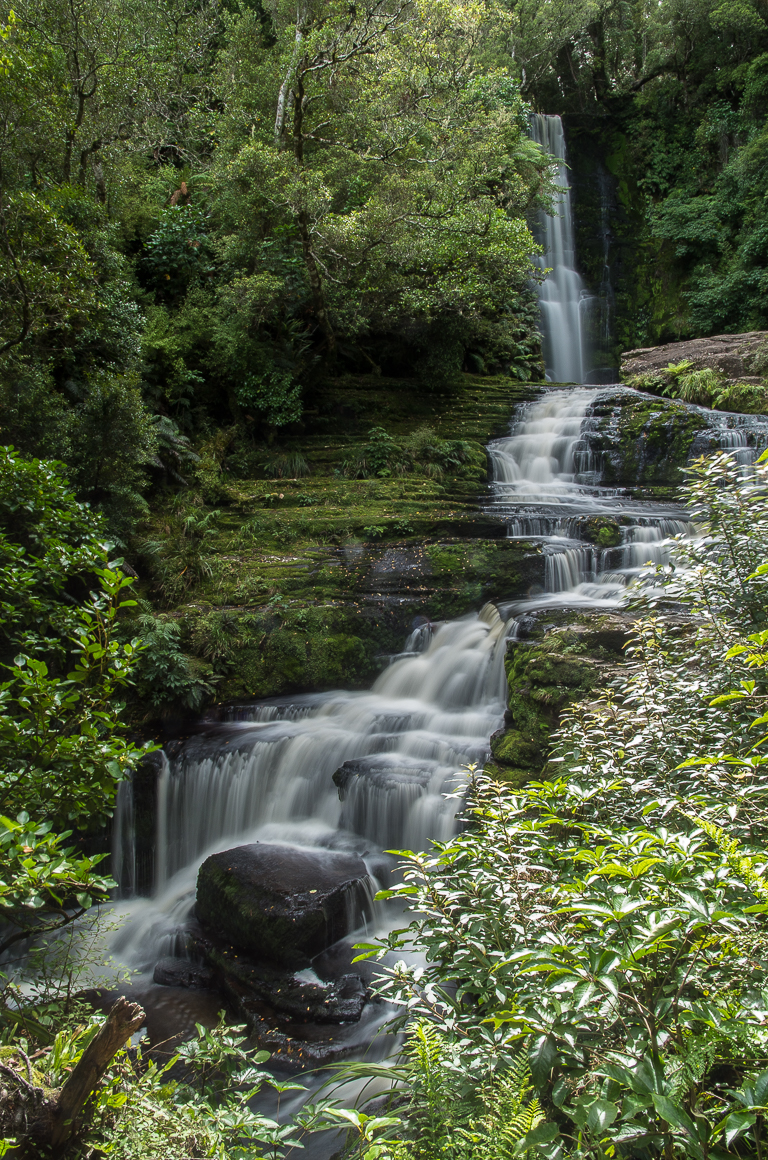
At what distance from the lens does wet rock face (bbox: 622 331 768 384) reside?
550 inches

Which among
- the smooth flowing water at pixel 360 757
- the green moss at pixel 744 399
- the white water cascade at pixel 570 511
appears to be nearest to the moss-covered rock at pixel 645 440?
the white water cascade at pixel 570 511

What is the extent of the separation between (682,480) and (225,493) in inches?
344

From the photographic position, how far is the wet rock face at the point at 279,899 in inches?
203

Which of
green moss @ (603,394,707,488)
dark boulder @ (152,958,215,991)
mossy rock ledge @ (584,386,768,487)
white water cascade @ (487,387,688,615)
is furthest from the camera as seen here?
green moss @ (603,394,707,488)

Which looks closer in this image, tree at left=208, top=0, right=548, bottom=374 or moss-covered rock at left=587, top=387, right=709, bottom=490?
tree at left=208, top=0, right=548, bottom=374

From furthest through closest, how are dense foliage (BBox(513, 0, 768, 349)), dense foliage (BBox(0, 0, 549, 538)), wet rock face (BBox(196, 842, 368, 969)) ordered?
dense foliage (BBox(513, 0, 768, 349)), dense foliage (BBox(0, 0, 549, 538)), wet rock face (BBox(196, 842, 368, 969))

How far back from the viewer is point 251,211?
1261 centimetres

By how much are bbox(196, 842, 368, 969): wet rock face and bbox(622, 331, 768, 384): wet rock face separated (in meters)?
13.4

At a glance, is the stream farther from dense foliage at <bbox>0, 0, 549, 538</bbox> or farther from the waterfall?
the waterfall

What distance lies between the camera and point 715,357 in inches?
578

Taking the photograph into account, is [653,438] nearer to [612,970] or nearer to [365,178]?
[365,178]

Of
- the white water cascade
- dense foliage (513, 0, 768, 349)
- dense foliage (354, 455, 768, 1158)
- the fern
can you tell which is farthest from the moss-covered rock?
the fern

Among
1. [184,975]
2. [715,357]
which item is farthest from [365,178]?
[184,975]

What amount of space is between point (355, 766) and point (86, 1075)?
4640 mm
